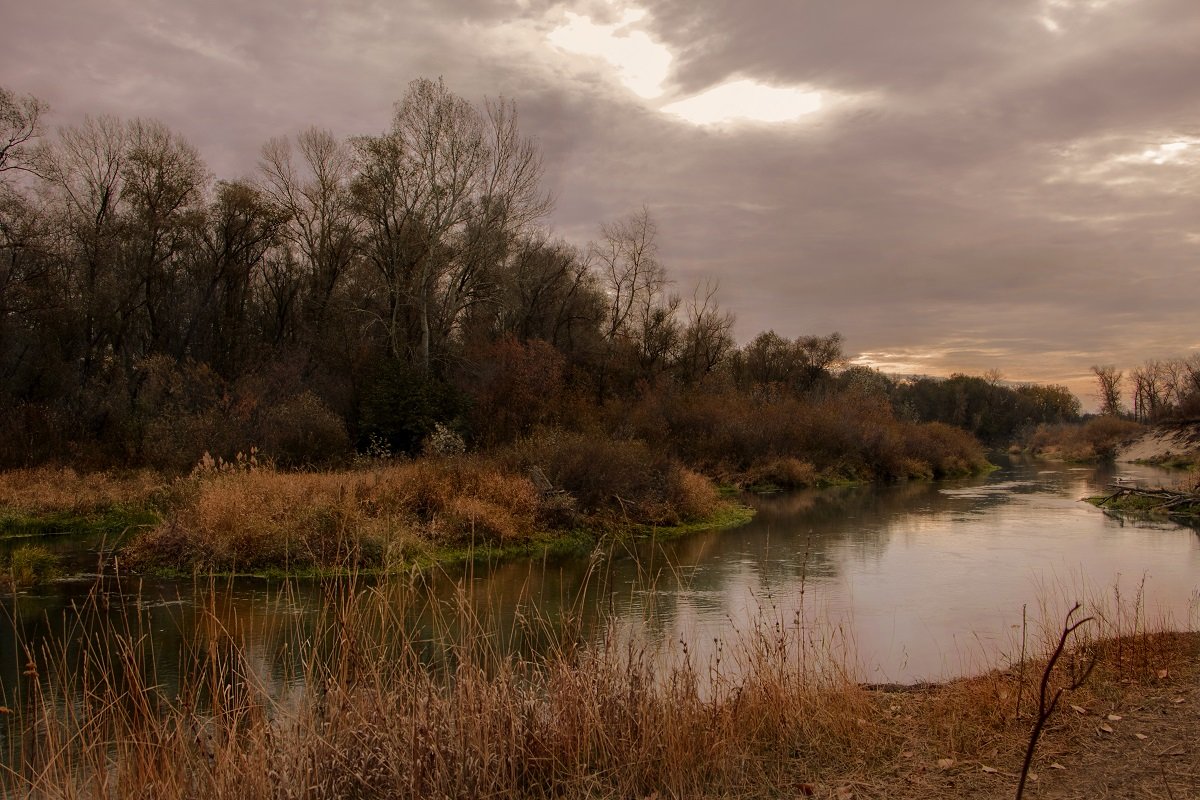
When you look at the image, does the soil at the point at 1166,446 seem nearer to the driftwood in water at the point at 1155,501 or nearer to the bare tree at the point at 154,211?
the driftwood in water at the point at 1155,501

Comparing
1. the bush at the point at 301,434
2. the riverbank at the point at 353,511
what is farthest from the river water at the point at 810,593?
the bush at the point at 301,434

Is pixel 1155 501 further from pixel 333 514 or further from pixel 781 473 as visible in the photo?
pixel 333 514

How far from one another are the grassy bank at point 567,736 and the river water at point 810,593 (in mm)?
423

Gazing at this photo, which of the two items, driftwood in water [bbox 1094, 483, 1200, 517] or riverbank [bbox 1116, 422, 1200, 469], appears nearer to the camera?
driftwood in water [bbox 1094, 483, 1200, 517]

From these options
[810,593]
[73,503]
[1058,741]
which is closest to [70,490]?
[73,503]

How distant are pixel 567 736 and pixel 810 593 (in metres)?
9.13

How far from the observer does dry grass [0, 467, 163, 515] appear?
63.5 feet

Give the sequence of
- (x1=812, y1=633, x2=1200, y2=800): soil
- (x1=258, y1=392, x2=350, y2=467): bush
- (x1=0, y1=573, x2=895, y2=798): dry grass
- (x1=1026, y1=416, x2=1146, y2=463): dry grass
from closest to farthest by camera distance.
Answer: (x1=0, y1=573, x2=895, y2=798): dry grass, (x1=812, y1=633, x2=1200, y2=800): soil, (x1=258, y1=392, x2=350, y2=467): bush, (x1=1026, y1=416, x2=1146, y2=463): dry grass

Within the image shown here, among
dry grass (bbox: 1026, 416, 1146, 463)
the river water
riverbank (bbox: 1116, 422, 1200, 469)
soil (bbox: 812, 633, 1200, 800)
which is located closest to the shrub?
the river water

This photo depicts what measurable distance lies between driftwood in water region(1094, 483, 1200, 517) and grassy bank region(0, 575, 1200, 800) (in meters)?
19.6

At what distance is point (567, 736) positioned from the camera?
16.7 ft

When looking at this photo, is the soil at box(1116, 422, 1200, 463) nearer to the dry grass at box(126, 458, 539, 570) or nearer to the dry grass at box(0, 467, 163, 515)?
the dry grass at box(126, 458, 539, 570)

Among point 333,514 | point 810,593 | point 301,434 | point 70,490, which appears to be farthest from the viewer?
point 301,434

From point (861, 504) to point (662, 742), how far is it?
25.3m
